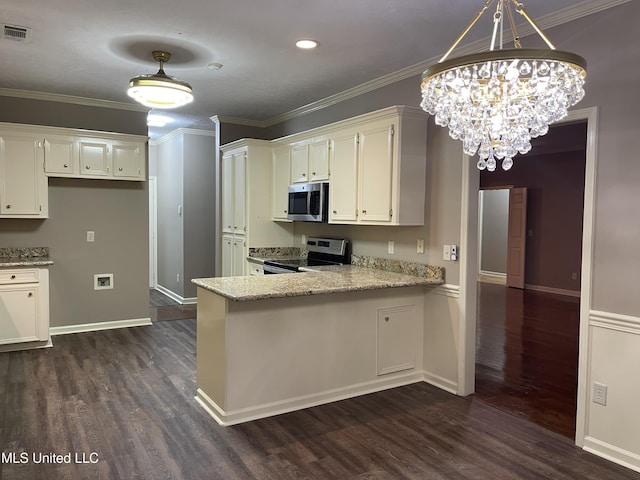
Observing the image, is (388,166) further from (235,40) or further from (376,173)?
(235,40)

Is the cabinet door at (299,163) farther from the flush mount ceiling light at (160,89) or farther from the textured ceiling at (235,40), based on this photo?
the flush mount ceiling light at (160,89)

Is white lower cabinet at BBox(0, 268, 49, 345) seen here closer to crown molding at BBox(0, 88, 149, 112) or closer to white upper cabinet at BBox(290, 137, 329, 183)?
crown molding at BBox(0, 88, 149, 112)

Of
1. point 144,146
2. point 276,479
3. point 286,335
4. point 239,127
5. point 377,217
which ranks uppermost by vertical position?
point 239,127

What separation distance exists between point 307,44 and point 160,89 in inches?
46.6

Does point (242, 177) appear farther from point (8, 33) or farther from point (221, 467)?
point (221, 467)

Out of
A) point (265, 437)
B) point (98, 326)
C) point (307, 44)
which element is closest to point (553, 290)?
point (307, 44)

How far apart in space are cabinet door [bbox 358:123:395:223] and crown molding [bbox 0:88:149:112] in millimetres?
3191

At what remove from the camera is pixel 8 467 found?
263cm

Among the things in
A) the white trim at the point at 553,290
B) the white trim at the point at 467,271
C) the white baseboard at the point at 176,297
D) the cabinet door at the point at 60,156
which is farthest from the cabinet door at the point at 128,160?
the white trim at the point at 553,290

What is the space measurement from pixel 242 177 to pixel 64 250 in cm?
222

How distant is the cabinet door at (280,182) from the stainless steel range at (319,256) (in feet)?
1.62

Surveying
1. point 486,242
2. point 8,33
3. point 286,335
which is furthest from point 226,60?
point 486,242

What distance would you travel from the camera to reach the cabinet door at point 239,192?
576cm

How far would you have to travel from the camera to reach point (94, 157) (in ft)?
17.7
